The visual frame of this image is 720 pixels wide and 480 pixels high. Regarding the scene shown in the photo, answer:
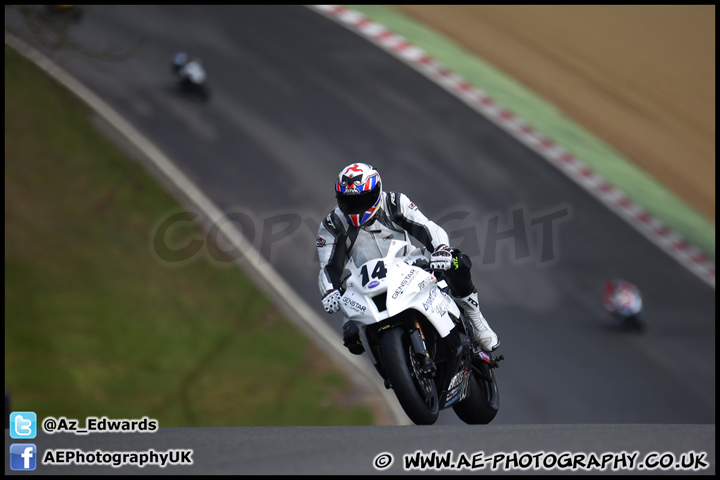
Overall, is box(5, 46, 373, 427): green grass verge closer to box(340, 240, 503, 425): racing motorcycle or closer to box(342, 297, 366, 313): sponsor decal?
box(340, 240, 503, 425): racing motorcycle

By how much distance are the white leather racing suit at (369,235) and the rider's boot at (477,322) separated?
0.60 metres

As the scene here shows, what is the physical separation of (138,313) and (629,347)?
8817 mm

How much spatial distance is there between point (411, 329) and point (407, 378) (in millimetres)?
437

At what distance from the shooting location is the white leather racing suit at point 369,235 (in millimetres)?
6398

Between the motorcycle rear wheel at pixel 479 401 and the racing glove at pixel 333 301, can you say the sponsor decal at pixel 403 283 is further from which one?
the motorcycle rear wheel at pixel 479 401

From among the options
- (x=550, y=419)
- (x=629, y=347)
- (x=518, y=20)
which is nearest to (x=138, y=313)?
(x=550, y=419)

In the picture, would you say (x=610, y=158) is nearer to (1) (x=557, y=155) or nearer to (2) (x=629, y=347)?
(1) (x=557, y=155)

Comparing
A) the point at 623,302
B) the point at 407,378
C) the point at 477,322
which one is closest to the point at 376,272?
the point at 407,378

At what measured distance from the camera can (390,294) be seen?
596 cm

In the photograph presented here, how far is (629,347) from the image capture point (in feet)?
51.0

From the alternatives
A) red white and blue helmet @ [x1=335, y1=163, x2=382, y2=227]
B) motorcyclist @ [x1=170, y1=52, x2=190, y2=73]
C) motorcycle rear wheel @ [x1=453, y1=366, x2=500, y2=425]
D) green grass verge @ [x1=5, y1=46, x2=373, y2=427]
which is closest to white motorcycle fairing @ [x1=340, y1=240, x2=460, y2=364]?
red white and blue helmet @ [x1=335, y1=163, x2=382, y2=227]

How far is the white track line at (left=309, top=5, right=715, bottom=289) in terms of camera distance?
17.6 metres

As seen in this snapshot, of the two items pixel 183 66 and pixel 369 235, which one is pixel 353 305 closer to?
pixel 369 235

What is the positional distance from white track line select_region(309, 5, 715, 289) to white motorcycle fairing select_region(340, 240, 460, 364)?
12448 mm
